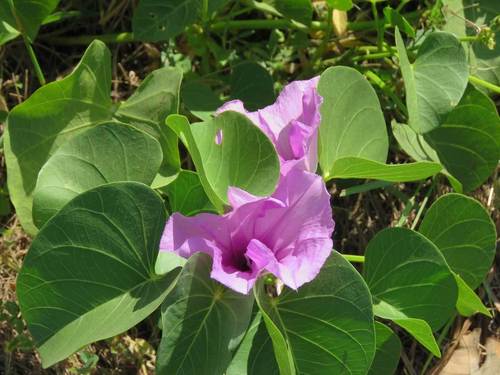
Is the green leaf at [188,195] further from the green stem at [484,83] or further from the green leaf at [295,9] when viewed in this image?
the green stem at [484,83]

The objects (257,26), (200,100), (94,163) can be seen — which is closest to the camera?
(94,163)

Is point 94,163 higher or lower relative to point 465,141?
higher

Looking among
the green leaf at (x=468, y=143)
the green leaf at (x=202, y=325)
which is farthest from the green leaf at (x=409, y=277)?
the green leaf at (x=468, y=143)

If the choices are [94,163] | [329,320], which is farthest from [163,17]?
[329,320]

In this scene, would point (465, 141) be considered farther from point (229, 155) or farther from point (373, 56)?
point (229, 155)

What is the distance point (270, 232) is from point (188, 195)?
0.76ft

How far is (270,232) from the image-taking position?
987 mm

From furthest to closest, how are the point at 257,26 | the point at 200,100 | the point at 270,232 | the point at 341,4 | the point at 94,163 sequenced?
the point at 257,26 → the point at 200,100 → the point at 341,4 → the point at 94,163 → the point at 270,232

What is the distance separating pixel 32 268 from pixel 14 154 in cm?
30

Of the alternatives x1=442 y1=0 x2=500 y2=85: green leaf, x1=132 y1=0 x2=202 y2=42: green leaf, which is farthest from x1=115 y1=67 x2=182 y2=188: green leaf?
x1=442 y1=0 x2=500 y2=85: green leaf

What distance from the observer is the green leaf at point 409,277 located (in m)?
1.15

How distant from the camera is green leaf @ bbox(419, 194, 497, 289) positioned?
1.25 metres

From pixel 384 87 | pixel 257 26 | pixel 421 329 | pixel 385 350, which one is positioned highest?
pixel 257 26

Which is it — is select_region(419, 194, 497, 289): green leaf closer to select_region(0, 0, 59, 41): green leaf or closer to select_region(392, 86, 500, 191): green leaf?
select_region(392, 86, 500, 191): green leaf
